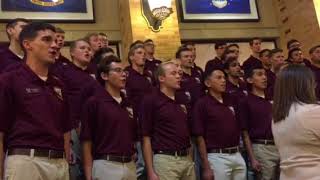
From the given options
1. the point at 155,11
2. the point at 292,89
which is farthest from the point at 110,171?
the point at 155,11

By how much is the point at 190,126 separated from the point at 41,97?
1.93 meters

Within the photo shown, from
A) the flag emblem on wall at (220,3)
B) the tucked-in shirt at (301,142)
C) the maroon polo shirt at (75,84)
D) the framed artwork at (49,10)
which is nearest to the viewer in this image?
the tucked-in shirt at (301,142)

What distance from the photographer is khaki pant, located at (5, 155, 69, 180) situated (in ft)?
8.40

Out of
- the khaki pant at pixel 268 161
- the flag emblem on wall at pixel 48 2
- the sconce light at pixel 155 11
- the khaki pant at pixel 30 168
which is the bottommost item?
the khaki pant at pixel 268 161

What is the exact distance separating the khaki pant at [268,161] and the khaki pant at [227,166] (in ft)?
1.15

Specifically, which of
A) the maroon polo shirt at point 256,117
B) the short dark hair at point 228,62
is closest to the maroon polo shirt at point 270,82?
the maroon polo shirt at point 256,117

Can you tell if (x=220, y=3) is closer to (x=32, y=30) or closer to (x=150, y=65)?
(x=150, y=65)

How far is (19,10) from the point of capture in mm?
6887

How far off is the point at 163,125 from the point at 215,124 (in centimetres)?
62

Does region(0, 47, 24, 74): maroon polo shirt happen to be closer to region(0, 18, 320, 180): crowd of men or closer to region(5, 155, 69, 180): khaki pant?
region(0, 18, 320, 180): crowd of men

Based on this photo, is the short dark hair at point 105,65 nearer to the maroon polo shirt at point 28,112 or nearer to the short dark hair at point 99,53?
the short dark hair at point 99,53

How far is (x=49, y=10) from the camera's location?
23.2 feet

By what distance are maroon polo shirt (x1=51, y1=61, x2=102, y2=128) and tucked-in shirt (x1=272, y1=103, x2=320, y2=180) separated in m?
1.83

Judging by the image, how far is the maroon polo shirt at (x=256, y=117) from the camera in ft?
15.0
